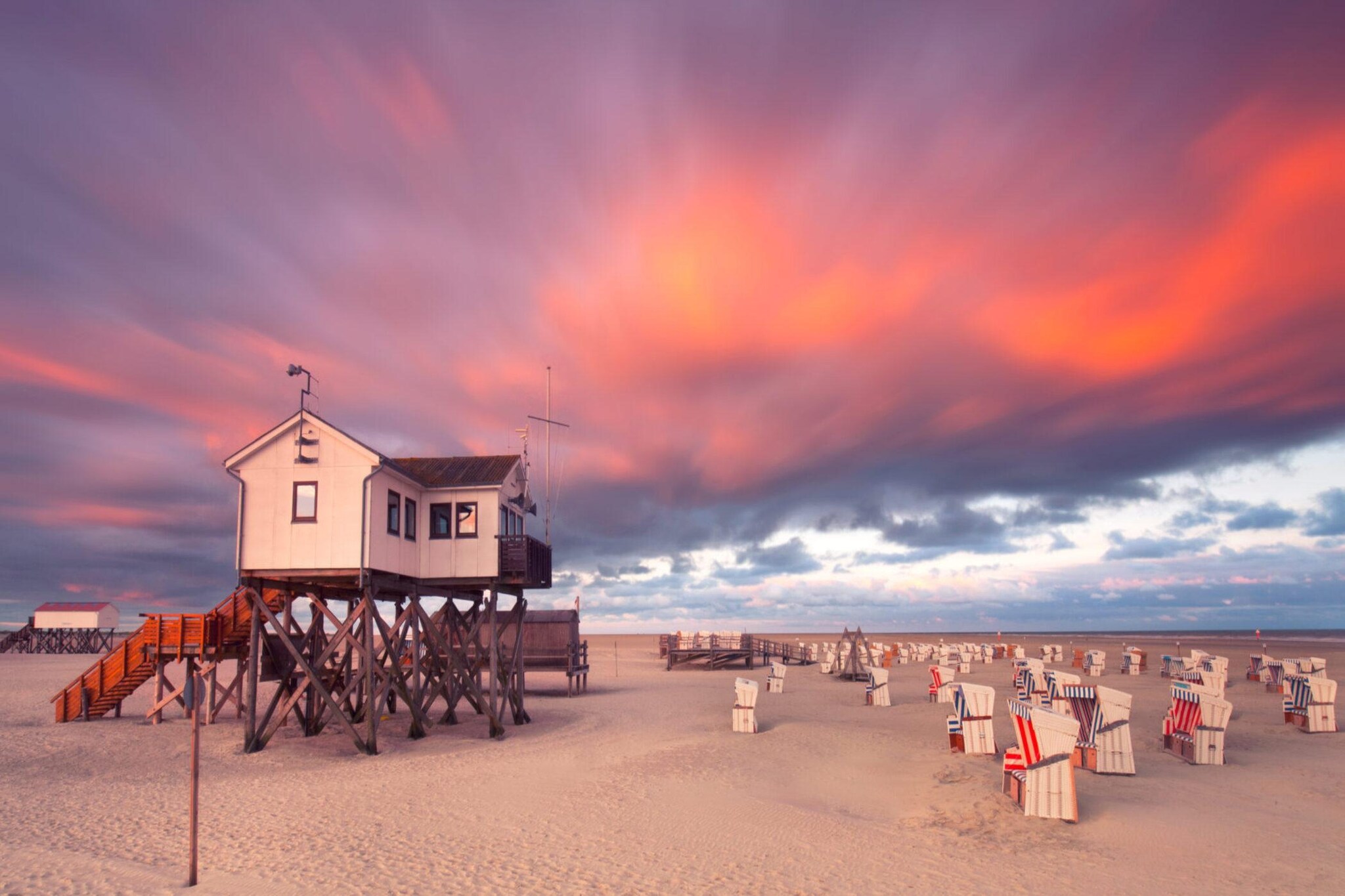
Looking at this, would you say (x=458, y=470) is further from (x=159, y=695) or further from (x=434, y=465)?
(x=159, y=695)

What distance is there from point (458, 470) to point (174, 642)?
926 cm

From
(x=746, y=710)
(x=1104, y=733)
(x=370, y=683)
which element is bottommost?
(x=746, y=710)

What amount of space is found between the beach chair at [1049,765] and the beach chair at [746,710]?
10.4 m

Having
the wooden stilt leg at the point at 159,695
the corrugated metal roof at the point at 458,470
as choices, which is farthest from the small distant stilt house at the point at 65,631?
the corrugated metal roof at the point at 458,470

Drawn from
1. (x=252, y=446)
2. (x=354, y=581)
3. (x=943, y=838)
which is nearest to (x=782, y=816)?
(x=943, y=838)

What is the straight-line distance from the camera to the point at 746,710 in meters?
22.9

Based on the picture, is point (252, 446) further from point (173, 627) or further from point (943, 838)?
point (943, 838)

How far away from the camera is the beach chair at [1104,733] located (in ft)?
52.1

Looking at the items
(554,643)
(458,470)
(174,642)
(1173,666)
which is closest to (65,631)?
(554,643)

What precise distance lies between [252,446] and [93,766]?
8.33m

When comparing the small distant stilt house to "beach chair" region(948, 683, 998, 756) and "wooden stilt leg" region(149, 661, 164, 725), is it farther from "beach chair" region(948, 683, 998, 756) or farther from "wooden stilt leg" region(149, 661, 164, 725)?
"beach chair" region(948, 683, 998, 756)

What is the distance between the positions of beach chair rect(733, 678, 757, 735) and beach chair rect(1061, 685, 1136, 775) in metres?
8.52

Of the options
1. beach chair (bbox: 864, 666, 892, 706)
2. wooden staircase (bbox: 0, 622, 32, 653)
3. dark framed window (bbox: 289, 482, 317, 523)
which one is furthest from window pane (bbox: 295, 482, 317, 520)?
wooden staircase (bbox: 0, 622, 32, 653)

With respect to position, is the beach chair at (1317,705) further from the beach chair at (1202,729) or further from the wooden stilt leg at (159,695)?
the wooden stilt leg at (159,695)
